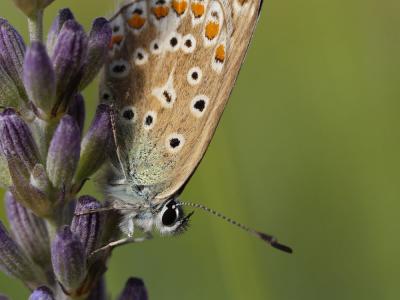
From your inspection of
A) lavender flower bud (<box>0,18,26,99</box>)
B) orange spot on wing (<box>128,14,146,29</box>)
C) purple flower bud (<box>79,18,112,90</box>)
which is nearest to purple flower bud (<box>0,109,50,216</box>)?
lavender flower bud (<box>0,18,26,99</box>)

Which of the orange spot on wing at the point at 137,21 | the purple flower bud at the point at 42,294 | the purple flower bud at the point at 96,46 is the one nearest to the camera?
the purple flower bud at the point at 42,294

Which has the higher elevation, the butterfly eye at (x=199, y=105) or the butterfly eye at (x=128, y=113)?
the butterfly eye at (x=199, y=105)

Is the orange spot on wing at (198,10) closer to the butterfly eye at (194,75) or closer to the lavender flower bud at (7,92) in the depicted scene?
the butterfly eye at (194,75)

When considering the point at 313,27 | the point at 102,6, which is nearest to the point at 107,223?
the point at 313,27

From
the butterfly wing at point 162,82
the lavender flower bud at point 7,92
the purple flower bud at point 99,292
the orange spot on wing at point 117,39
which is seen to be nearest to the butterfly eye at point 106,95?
the butterfly wing at point 162,82

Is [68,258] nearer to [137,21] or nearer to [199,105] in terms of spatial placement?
[199,105]

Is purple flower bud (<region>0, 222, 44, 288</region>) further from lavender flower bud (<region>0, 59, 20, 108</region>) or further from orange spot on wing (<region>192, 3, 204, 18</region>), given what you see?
orange spot on wing (<region>192, 3, 204, 18</region>)
